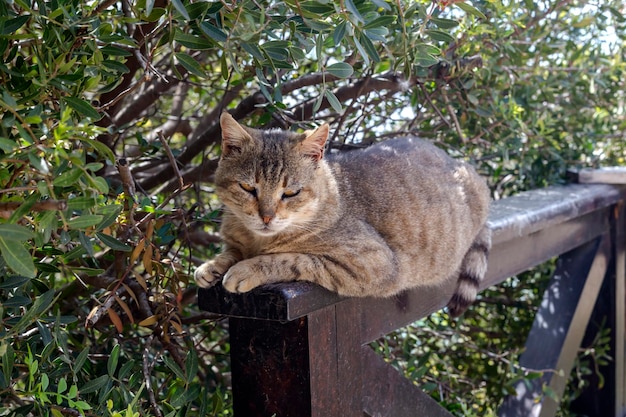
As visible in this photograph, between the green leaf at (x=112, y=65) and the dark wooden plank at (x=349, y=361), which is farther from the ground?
the green leaf at (x=112, y=65)

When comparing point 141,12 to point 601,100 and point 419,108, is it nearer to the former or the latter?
point 419,108

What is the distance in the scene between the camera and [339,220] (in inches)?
86.5

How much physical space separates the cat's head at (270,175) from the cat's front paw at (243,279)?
326 millimetres

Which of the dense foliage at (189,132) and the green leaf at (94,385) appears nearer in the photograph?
the dense foliage at (189,132)

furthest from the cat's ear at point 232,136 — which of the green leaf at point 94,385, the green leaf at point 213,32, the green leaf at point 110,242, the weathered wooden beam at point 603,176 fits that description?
the weathered wooden beam at point 603,176

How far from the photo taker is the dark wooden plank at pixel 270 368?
172 cm

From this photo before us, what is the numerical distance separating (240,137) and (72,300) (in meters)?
0.78

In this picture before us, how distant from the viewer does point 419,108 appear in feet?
10.3

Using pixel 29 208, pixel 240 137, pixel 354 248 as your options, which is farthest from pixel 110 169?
pixel 29 208

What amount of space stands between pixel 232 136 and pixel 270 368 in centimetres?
74

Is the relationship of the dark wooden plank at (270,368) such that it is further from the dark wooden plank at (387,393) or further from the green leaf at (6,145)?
the green leaf at (6,145)

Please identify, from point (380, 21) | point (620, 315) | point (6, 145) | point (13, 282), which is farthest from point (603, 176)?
point (6, 145)

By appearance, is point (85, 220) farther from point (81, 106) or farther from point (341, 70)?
point (341, 70)

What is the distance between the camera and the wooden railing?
1724mm
